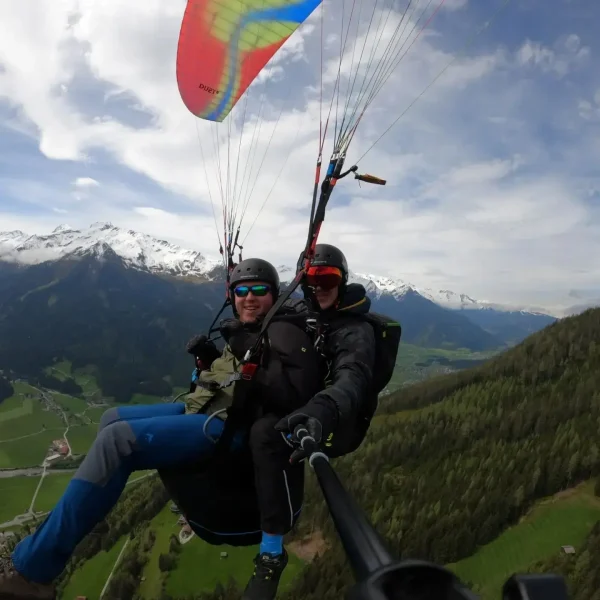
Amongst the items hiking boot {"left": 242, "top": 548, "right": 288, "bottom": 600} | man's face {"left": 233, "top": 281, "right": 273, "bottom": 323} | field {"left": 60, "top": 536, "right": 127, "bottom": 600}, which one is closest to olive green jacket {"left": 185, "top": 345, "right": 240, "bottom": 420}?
man's face {"left": 233, "top": 281, "right": 273, "bottom": 323}

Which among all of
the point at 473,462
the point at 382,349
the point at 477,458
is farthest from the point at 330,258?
the point at 477,458

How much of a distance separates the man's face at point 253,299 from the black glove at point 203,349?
498 millimetres

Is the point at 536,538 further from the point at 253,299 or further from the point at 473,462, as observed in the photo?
the point at 253,299

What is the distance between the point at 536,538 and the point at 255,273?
48.8ft

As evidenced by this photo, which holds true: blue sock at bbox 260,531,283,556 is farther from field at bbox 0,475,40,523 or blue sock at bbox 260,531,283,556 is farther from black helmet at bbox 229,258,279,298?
field at bbox 0,475,40,523

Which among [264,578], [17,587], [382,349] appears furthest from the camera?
[382,349]

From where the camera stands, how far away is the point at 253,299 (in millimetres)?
4125

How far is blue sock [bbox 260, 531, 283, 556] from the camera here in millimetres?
2980

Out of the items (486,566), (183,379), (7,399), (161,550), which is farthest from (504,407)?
(183,379)

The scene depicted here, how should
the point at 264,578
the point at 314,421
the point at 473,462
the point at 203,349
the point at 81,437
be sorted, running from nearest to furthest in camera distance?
1. the point at 314,421
2. the point at 264,578
3. the point at 203,349
4. the point at 473,462
5. the point at 81,437

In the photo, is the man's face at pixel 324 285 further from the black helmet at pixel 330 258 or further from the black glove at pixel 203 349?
the black glove at pixel 203 349

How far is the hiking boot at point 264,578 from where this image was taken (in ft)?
9.47

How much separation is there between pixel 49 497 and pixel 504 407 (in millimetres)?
58944

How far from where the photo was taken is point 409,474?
2270 centimetres
